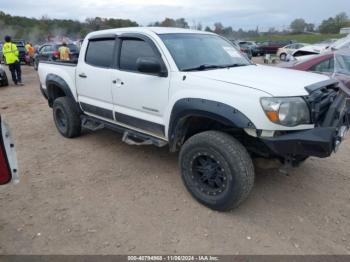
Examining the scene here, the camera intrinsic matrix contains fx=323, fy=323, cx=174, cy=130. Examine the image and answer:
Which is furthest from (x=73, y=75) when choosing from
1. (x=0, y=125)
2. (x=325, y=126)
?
(x=325, y=126)

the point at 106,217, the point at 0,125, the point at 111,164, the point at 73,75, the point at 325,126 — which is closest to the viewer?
the point at 0,125

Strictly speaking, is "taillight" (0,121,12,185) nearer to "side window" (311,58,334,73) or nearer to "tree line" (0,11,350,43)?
"side window" (311,58,334,73)

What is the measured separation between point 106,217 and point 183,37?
2356 millimetres

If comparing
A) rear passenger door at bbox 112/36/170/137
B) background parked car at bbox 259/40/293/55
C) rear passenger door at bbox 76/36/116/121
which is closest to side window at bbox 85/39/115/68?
rear passenger door at bbox 76/36/116/121

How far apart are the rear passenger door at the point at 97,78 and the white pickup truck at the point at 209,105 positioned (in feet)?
0.05

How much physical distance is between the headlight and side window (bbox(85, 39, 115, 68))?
2376 mm

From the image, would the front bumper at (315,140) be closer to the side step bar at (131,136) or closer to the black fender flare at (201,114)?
the black fender flare at (201,114)

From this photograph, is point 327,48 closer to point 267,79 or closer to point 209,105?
point 267,79

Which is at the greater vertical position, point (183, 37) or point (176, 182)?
point (183, 37)

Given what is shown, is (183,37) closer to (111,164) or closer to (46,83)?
(111,164)

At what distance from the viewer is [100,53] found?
15.3 ft

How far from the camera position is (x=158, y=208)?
352cm

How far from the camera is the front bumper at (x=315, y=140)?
2.76 metres

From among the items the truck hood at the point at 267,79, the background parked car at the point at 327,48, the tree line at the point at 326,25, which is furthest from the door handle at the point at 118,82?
the tree line at the point at 326,25
